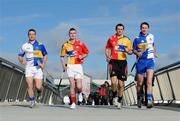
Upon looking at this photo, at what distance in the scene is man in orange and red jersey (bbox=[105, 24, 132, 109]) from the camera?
13312 mm

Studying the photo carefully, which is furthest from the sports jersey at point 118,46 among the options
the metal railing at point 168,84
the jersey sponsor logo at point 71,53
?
the metal railing at point 168,84

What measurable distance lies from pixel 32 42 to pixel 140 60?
2.80 m

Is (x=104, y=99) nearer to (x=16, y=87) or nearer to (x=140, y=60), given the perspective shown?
(x=16, y=87)

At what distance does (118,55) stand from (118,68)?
316 millimetres

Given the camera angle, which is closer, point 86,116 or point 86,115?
point 86,116

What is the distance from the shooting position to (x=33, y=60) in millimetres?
13898

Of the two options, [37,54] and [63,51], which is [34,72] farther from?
[63,51]

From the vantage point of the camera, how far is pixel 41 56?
45.9ft

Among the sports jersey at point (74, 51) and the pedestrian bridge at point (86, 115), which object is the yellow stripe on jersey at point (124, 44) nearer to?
the sports jersey at point (74, 51)

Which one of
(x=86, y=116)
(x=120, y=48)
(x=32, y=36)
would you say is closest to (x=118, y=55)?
(x=120, y=48)

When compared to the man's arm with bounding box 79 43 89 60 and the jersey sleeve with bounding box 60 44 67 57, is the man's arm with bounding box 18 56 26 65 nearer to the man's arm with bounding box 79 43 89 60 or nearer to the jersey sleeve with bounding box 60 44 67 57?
the jersey sleeve with bounding box 60 44 67 57

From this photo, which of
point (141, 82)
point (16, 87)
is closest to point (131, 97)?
point (16, 87)

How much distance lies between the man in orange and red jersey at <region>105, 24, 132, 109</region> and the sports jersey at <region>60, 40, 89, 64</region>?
2.30 ft

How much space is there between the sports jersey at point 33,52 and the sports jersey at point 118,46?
176 centimetres
